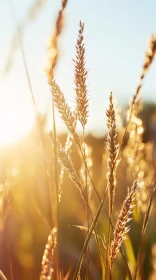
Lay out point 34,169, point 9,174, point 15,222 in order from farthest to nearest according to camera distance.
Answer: point 34,169 < point 15,222 < point 9,174

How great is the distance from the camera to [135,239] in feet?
9.04

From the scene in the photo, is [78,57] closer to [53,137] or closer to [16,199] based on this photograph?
[53,137]

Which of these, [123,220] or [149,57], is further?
[149,57]

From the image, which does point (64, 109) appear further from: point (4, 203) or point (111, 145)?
point (4, 203)

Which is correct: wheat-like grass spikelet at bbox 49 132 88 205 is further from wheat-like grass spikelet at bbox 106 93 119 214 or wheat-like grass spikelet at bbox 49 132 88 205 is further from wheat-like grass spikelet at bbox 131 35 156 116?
wheat-like grass spikelet at bbox 131 35 156 116

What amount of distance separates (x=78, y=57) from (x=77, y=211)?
2.24 meters

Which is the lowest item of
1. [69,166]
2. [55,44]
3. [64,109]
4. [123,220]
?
[123,220]

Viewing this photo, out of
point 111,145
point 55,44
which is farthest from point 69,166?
point 55,44

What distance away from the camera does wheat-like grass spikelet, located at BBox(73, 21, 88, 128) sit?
1.06 m

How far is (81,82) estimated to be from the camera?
1.08 m

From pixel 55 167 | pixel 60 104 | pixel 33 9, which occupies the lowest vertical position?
pixel 55 167

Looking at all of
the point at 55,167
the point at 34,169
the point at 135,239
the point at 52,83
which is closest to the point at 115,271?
the point at 135,239

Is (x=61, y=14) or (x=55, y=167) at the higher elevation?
(x=61, y=14)

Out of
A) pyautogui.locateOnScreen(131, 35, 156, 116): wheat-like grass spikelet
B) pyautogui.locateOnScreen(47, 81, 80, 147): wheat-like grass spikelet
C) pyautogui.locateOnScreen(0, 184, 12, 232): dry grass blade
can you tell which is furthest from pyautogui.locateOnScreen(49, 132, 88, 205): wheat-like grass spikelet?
pyautogui.locateOnScreen(131, 35, 156, 116): wheat-like grass spikelet
